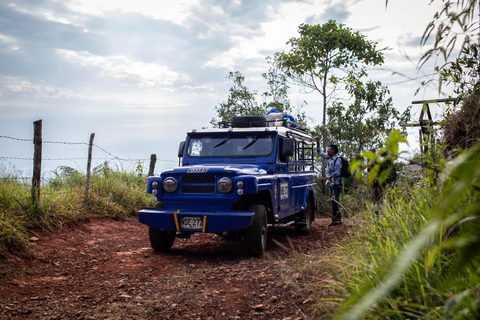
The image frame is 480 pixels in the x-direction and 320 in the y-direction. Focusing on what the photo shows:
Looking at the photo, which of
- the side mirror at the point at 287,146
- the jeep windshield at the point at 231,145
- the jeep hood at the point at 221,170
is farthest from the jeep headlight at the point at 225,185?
the side mirror at the point at 287,146

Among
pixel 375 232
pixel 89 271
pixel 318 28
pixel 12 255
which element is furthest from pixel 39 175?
pixel 318 28

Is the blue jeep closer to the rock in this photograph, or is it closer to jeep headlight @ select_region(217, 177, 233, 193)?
jeep headlight @ select_region(217, 177, 233, 193)

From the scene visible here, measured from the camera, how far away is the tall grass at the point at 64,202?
6852mm

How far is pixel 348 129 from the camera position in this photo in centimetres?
1823

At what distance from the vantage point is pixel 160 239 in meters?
7.02

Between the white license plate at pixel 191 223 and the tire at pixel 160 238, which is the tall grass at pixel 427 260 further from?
the tire at pixel 160 238

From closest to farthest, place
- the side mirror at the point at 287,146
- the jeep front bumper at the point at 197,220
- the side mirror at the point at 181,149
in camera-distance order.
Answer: the jeep front bumper at the point at 197,220
the side mirror at the point at 287,146
the side mirror at the point at 181,149

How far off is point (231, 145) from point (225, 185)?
141cm

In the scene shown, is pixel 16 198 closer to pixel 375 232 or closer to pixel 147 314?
pixel 147 314

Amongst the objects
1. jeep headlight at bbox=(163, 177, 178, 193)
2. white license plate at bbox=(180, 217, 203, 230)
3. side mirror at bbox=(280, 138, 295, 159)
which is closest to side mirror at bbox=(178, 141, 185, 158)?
jeep headlight at bbox=(163, 177, 178, 193)

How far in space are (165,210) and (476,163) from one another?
19.3 feet

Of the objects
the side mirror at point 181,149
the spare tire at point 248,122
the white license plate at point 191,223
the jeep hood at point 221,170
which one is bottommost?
the white license plate at point 191,223

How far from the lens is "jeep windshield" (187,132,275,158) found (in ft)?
25.0

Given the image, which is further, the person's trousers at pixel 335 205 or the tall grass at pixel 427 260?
the person's trousers at pixel 335 205
